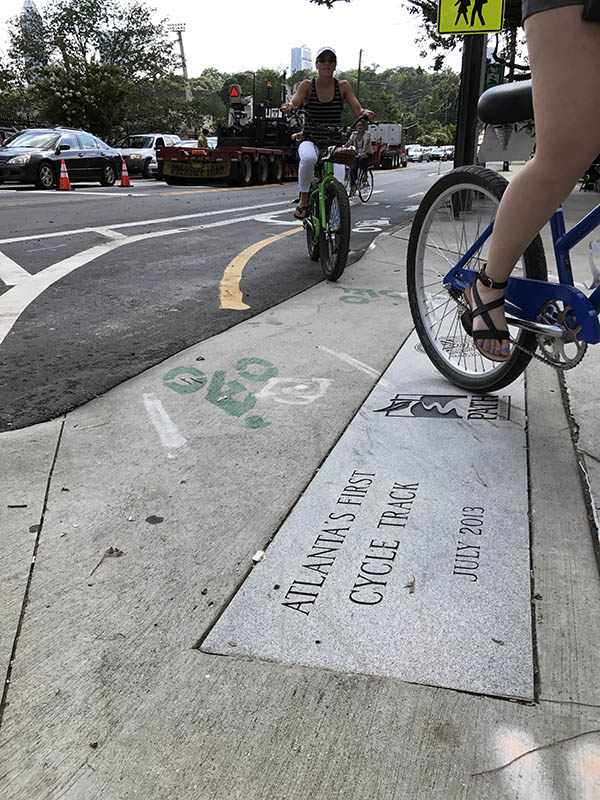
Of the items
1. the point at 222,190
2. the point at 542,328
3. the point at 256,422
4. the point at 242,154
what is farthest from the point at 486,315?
the point at 242,154

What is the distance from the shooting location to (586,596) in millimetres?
1851

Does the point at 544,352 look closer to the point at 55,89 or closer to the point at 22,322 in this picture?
the point at 22,322

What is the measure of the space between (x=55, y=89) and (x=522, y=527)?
151 feet

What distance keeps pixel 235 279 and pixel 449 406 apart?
331 cm

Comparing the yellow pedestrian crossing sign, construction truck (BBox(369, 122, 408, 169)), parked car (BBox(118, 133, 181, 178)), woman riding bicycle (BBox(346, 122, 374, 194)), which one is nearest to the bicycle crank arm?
the yellow pedestrian crossing sign

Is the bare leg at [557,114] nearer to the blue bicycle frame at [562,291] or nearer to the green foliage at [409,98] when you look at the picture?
the blue bicycle frame at [562,291]

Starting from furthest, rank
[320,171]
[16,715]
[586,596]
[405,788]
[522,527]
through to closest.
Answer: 1. [320,171]
2. [522,527]
3. [586,596]
4. [16,715]
5. [405,788]

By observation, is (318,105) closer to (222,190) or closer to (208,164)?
(222,190)

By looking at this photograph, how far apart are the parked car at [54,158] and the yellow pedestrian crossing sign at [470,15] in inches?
521

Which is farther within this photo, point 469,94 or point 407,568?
point 469,94

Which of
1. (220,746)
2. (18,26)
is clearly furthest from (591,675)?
(18,26)

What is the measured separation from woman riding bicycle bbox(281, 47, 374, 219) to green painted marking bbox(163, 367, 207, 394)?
3.18 meters

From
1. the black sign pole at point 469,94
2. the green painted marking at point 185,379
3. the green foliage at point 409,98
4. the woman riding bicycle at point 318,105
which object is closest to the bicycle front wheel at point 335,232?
the woman riding bicycle at point 318,105

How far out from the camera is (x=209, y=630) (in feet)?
5.80
